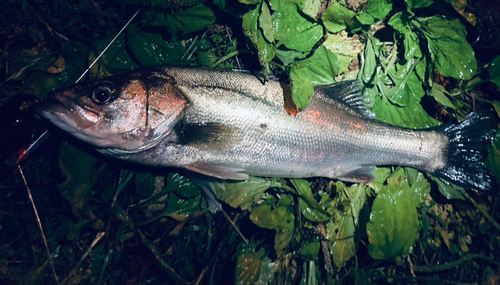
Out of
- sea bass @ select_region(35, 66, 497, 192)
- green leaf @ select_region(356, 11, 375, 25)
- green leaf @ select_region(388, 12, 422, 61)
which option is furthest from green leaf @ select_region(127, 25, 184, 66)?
green leaf @ select_region(388, 12, 422, 61)

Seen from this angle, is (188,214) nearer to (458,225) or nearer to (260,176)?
(260,176)

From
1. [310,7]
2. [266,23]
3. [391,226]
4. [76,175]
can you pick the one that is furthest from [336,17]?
[76,175]

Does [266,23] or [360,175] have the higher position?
[266,23]

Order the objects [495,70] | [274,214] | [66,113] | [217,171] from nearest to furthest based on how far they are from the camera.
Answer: [66,113] < [217,171] < [274,214] < [495,70]

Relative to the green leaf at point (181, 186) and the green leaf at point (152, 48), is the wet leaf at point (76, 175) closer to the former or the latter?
the green leaf at point (181, 186)

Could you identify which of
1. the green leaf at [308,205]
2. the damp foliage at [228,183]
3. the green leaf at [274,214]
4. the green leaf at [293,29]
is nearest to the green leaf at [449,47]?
the damp foliage at [228,183]

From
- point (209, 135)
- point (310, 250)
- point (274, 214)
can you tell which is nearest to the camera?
point (209, 135)

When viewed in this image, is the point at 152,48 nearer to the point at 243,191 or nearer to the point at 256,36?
the point at 256,36
